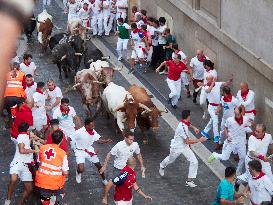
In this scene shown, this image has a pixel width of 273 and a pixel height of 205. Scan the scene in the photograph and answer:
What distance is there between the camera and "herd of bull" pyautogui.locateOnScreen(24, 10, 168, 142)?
14.3 meters

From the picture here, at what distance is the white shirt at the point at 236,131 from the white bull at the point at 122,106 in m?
2.36

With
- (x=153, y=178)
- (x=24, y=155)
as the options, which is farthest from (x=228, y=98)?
(x=24, y=155)

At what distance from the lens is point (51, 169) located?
33.1ft

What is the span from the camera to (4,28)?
99 cm

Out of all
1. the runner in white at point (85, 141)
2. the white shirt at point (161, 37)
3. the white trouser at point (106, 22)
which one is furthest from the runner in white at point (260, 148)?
the white trouser at point (106, 22)

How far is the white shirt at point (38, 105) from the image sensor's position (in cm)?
1398

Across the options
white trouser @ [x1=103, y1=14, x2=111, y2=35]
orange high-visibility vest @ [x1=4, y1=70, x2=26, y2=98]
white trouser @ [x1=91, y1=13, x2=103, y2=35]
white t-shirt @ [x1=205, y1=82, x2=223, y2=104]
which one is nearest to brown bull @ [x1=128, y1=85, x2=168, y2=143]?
white t-shirt @ [x1=205, y1=82, x2=223, y2=104]

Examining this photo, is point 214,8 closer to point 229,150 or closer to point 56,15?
point 229,150

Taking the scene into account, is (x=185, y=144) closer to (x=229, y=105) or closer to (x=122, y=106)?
(x=229, y=105)

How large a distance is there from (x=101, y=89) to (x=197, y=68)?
2643 mm

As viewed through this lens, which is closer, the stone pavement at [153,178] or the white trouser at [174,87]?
the stone pavement at [153,178]

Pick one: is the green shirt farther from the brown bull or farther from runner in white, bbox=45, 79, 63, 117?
runner in white, bbox=45, 79, 63, 117

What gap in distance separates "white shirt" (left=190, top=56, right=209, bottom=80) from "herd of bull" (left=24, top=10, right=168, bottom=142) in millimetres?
1464

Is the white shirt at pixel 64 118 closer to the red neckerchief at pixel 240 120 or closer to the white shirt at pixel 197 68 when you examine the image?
the red neckerchief at pixel 240 120
